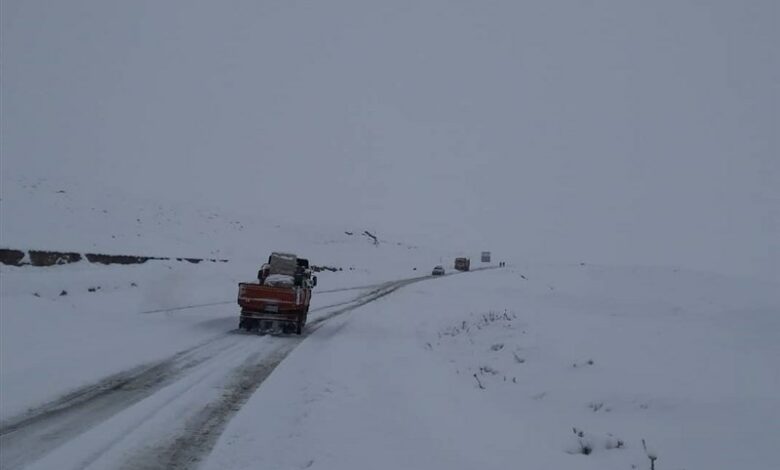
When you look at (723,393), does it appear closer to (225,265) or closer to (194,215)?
(225,265)

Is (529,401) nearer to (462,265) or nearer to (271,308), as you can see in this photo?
(271,308)

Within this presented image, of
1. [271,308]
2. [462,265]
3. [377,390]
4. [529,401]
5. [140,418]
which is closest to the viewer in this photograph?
[140,418]

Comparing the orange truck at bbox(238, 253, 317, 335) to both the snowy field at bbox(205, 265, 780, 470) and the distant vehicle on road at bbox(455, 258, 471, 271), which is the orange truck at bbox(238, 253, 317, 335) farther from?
the distant vehicle on road at bbox(455, 258, 471, 271)

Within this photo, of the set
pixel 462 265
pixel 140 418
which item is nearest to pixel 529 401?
pixel 140 418

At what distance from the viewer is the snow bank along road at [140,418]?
6391mm

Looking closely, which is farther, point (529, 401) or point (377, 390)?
point (377, 390)

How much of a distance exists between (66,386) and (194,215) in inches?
2581

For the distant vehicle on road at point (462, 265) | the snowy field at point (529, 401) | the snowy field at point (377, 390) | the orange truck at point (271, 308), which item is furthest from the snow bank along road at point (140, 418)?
the distant vehicle on road at point (462, 265)

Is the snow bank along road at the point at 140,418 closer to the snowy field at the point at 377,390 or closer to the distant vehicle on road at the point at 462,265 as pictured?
the snowy field at the point at 377,390

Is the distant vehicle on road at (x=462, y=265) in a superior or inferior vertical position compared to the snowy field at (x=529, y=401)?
superior

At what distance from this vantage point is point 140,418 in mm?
7977

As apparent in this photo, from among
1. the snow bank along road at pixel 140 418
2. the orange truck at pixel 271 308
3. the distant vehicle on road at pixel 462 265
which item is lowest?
the snow bank along road at pixel 140 418

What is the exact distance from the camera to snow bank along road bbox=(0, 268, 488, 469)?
21.0 feet

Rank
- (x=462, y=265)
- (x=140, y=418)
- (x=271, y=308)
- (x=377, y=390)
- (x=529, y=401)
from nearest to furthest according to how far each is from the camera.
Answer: (x=140, y=418), (x=529, y=401), (x=377, y=390), (x=271, y=308), (x=462, y=265)
